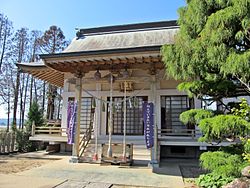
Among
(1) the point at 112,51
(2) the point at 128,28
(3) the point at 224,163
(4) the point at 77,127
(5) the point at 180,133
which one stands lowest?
(3) the point at 224,163

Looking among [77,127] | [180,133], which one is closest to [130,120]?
[180,133]

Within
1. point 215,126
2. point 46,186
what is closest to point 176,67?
point 215,126

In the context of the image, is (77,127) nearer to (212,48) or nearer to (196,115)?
(196,115)

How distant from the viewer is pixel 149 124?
24.2 ft

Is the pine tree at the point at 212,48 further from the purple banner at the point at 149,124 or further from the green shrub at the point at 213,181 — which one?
the purple banner at the point at 149,124

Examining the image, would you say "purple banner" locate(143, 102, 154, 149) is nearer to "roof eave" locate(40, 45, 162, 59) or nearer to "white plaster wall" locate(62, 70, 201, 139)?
"roof eave" locate(40, 45, 162, 59)

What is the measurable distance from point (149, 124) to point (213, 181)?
287cm

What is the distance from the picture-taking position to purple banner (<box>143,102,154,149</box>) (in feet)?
23.9

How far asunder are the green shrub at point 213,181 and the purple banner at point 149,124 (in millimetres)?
2292

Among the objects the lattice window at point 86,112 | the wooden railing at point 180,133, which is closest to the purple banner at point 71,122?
the lattice window at point 86,112

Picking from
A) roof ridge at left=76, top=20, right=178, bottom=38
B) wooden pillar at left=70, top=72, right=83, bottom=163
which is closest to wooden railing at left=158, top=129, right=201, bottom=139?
wooden pillar at left=70, top=72, right=83, bottom=163

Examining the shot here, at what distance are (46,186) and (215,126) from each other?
12.8ft

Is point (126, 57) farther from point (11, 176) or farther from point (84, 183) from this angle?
point (11, 176)

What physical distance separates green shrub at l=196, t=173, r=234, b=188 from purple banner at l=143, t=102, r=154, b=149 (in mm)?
2292
